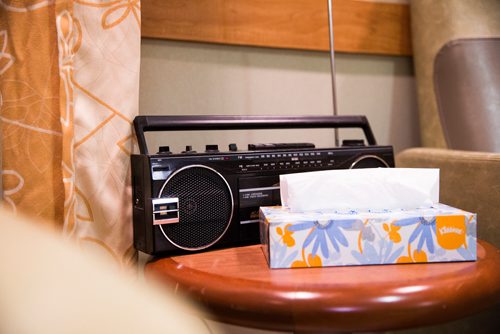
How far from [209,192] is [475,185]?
512 mm

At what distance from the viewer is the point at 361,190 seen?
615 mm

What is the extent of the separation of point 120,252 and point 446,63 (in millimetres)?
921

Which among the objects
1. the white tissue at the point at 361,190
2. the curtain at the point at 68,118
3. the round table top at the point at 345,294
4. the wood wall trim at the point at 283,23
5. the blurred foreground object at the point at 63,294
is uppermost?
the wood wall trim at the point at 283,23

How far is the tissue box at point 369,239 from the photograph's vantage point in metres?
0.56

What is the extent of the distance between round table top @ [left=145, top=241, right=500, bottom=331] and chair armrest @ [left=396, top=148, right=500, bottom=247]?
25cm

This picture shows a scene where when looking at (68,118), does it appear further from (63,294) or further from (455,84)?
(455,84)

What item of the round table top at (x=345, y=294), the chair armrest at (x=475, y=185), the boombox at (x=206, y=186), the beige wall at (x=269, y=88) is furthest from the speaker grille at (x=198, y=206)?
the chair armrest at (x=475, y=185)

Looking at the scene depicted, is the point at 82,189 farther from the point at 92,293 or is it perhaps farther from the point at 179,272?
the point at 92,293

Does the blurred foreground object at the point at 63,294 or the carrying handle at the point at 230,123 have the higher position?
the carrying handle at the point at 230,123

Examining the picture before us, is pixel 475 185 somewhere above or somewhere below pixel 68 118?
below

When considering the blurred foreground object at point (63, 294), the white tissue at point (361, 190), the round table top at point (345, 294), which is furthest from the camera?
the white tissue at point (361, 190)

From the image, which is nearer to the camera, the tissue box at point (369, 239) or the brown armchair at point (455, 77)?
the tissue box at point (369, 239)

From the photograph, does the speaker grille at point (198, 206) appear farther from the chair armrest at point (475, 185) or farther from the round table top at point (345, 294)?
the chair armrest at point (475, 185)

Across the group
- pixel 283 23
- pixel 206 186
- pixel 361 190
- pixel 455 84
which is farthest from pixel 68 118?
pixel 455 84
